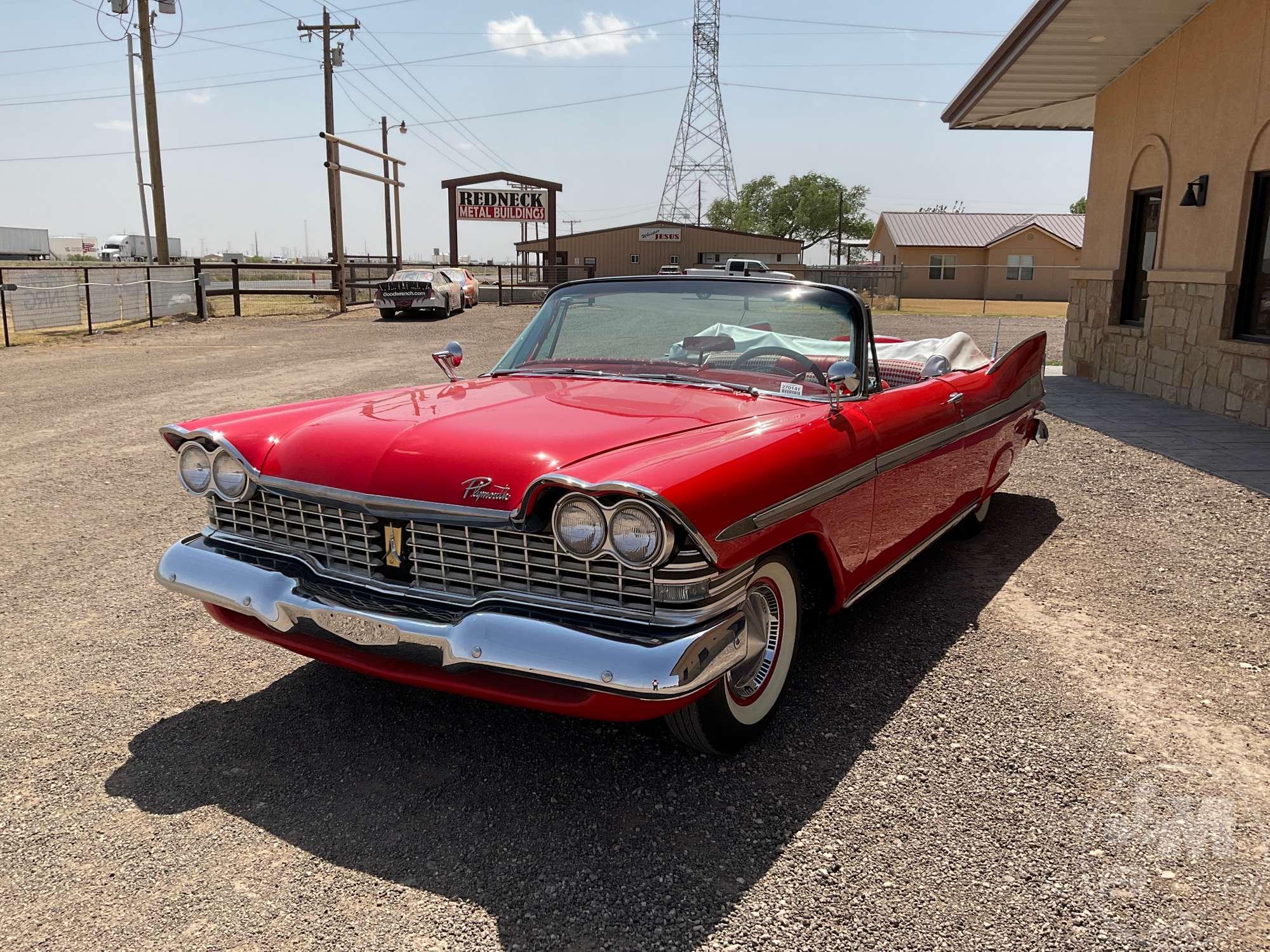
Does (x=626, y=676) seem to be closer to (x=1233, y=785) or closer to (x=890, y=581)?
(x=1233, y=785)

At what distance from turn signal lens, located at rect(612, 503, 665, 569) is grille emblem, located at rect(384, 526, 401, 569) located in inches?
28.8

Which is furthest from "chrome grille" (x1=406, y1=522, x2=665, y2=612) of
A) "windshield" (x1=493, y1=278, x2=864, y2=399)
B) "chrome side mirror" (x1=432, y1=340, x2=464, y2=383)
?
"chrome side mirror" (x1=432, y1=340, x2=464, y2=383)

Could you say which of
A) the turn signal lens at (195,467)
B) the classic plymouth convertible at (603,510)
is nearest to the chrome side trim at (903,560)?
the classic plymouth convertible at (603,510)

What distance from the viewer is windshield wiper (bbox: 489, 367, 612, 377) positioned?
12.7 feet

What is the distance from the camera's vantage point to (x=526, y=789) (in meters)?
2.87

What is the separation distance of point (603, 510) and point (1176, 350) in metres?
9.89

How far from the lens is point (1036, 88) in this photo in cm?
1248

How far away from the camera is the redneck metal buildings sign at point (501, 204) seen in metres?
35.1

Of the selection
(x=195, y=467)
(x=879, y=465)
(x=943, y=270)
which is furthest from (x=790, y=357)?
(x=943, y=270)

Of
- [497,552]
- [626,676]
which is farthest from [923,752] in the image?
[497,552]

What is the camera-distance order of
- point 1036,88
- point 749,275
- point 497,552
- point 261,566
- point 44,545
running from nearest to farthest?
point 497,552
point 261,566
point 749,275
point 44,545
point 1036,88

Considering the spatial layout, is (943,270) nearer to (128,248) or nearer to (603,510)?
(603,510)

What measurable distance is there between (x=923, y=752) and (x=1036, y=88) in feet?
39.1

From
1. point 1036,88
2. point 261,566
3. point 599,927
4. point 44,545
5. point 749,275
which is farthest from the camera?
point 1036,88
